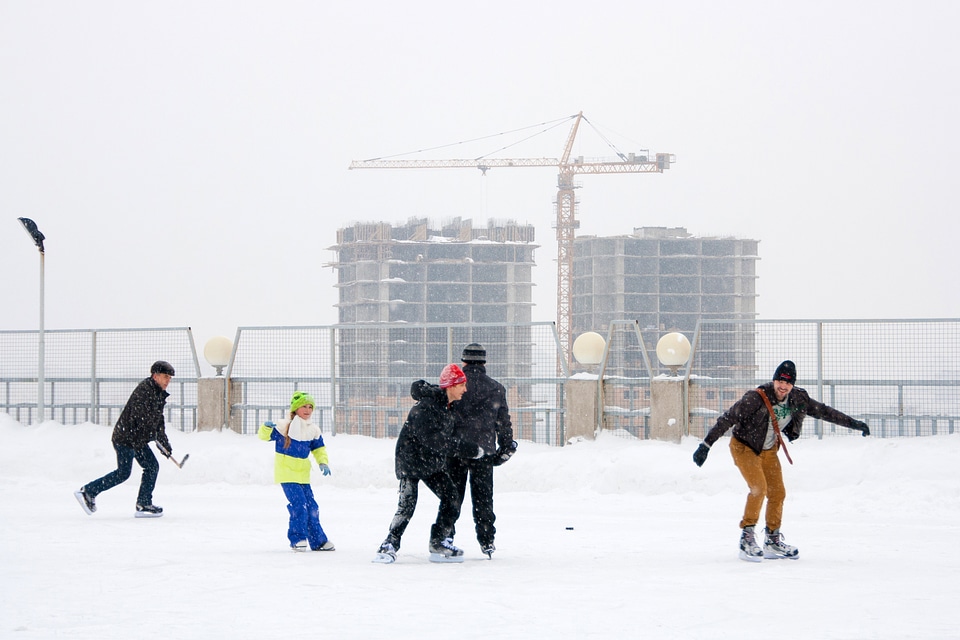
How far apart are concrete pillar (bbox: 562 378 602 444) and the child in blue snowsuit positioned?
27.2ft

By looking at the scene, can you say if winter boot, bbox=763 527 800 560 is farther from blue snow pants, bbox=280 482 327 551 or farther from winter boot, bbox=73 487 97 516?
winter boot, bbox=73 487 97 516

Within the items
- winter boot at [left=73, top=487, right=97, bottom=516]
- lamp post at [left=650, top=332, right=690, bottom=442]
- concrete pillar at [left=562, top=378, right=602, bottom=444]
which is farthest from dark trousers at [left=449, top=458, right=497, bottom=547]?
concrete pillar at [left=562, top=378, right=602, bottom=444]

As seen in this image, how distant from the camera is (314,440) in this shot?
10.8m

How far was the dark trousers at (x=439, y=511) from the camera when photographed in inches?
387

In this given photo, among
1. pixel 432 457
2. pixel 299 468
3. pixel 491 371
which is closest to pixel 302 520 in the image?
pixel 299 468

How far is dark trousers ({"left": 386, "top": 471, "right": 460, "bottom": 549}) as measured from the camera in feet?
32.2

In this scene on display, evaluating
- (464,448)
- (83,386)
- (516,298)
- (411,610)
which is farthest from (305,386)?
(516,298)

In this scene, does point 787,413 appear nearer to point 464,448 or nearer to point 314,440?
point 464,448

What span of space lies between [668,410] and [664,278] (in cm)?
11521

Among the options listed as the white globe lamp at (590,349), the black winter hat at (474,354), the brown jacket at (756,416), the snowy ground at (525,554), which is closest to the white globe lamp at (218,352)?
the snowy ground at (525,554)

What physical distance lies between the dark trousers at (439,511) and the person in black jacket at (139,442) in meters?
4.24

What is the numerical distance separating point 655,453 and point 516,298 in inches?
4364

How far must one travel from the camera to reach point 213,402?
20672 mm

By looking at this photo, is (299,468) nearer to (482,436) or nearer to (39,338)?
(482,436)
